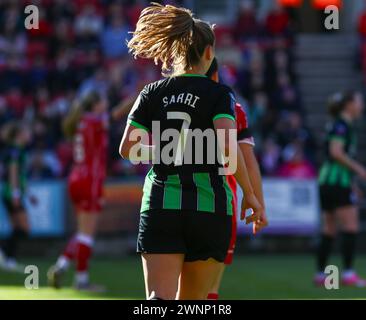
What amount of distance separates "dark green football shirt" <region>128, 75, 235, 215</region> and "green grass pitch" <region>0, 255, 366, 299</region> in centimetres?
464

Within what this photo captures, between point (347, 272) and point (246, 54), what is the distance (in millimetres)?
9162

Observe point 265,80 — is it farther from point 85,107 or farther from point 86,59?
point 85,107

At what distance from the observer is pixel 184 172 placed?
6102 mm

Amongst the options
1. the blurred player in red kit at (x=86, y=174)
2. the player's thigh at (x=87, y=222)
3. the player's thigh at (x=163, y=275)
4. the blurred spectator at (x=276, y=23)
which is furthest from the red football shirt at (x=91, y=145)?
the blurred spectator at (x=276, y=23)

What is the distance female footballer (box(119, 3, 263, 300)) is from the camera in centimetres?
604

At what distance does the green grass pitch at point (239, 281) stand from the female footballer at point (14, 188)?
0.51 meters

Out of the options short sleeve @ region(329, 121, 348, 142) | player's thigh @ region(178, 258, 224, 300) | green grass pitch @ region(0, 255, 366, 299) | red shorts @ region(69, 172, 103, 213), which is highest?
short sleeve @ region(329, 121, 348, 142)

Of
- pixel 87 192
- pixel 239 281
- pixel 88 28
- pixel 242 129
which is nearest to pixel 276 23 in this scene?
pixel 88 28

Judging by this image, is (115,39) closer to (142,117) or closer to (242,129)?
(242,129)

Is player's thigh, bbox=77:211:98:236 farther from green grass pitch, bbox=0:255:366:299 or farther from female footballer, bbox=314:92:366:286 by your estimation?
female footballer, bbox=314:92:366:286

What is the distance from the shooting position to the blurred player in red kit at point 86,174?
11523 mm

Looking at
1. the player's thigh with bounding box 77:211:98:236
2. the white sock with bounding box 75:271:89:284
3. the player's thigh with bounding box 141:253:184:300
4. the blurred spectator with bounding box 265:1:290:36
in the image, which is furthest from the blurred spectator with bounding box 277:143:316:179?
the player's thigh with bounding box 141:253:184:300

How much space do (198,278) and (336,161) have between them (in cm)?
640
